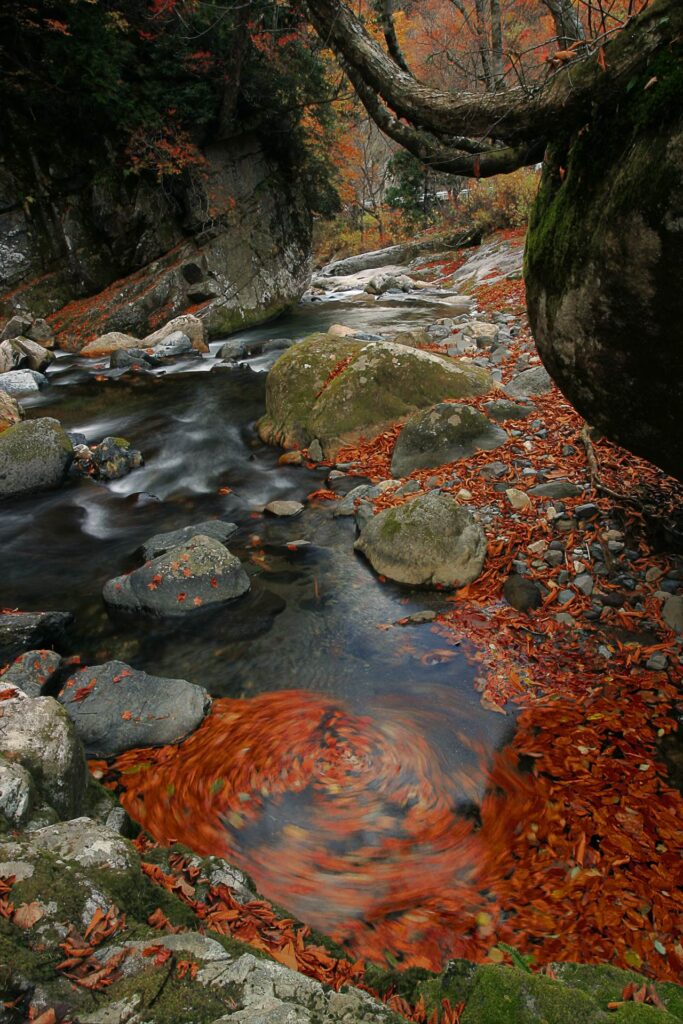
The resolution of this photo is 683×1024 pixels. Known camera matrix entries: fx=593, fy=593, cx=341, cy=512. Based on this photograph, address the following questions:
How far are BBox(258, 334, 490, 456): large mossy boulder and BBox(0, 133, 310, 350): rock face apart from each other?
8635 millimetres

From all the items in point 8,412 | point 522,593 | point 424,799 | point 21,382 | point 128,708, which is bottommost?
point 424,799

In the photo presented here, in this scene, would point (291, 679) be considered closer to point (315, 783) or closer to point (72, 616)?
point (315, 783)

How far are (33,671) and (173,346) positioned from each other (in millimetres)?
12217

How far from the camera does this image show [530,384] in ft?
27.5

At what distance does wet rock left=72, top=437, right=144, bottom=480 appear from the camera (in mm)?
9008

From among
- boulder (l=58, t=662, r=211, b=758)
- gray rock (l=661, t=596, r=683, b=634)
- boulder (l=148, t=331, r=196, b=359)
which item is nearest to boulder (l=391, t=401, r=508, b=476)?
gray rock (l=661, t=596, r=683, b=634)

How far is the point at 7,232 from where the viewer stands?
16.4m

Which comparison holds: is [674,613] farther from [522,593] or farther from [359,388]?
[359,388]

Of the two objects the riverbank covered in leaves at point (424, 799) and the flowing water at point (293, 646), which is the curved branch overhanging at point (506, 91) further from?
the flowing water at point (293, 646)

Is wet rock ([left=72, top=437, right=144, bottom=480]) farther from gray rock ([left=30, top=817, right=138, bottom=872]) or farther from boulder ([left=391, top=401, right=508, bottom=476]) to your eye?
gray rock ([left=30, top=817, right=138, bottom=872])

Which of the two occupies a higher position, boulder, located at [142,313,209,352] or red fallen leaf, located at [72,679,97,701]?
boulder, located at [142,313,209,352]

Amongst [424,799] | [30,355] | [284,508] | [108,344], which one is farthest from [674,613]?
[108,344]

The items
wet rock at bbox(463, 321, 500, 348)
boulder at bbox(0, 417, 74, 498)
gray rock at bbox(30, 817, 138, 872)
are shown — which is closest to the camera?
gray rock at bbox(30, 817, 138, 872)

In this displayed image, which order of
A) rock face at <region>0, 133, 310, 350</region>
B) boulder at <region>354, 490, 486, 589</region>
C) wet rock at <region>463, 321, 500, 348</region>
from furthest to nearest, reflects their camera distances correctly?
rock face at <region>0, 133, 310, 350</region> → wet rock at <region>463, 321, 500, 348</region> → boulder at <region>354, 490, 486, 589</region>
